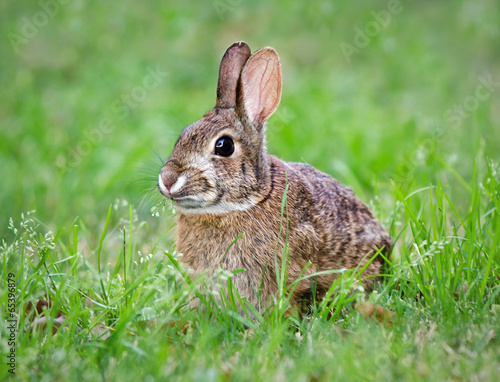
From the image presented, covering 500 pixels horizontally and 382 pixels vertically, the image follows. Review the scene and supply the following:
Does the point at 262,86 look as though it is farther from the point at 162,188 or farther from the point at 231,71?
the point at 162,188

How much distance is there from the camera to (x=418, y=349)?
8.25ft

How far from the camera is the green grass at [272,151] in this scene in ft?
8.33

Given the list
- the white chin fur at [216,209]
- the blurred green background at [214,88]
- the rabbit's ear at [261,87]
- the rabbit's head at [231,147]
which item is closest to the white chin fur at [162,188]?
the rabbit's head at [231,147]

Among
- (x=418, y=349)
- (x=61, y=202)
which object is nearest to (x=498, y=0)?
(x=61, y=202)

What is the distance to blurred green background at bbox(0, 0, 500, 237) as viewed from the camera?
5.57 meters

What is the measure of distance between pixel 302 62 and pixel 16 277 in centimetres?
666

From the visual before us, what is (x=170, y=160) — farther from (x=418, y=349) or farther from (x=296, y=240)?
(x=418, y=349)

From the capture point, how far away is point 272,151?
5.88 metres

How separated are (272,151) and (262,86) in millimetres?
2359

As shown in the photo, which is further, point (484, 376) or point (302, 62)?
point (302, 62)

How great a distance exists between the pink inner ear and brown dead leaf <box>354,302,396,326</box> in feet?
4.02

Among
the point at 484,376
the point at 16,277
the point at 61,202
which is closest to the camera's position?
the point at 484,376

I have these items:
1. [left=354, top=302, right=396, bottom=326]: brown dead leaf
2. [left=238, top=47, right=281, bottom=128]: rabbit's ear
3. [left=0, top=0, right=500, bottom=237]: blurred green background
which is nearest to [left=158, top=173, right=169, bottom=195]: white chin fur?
[left=238, top=47, right=281, bottom=128]: rabbit's ear

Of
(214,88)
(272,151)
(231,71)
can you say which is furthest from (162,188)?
(214,88)
